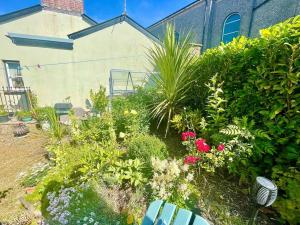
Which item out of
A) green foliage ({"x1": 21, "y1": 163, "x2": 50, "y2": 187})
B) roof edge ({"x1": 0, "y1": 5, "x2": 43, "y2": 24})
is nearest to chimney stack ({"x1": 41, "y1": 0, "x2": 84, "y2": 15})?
roof edge ({"x1": 0, "y1": 5, "x2": 43, "y2": 24})

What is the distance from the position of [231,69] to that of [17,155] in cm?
509

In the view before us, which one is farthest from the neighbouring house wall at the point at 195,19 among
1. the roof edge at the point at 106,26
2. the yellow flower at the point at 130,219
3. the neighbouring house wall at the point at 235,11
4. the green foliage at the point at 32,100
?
the yellow flower at the point at 130,219

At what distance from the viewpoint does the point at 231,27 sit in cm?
1033

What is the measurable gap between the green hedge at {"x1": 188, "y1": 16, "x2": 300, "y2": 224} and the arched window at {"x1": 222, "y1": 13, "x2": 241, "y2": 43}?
8989 mm

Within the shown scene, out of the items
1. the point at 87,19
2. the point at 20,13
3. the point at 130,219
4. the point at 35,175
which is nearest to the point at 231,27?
the point at 87,19

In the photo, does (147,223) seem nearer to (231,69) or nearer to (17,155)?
(231,69)

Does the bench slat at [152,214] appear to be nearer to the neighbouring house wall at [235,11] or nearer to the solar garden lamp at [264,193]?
the solar garden lamp at [264,193]

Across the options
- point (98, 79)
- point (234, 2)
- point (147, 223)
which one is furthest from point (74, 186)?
point (234, 2)

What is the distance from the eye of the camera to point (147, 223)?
53.6 inches

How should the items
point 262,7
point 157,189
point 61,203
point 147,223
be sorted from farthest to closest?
point 262,7, point 61,203, point 157,189, point 147,223

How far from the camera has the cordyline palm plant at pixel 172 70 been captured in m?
3.58

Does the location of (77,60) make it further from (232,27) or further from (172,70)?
(232,27)

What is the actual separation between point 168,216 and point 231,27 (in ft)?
Answer: 39.0

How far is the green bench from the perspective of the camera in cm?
121
